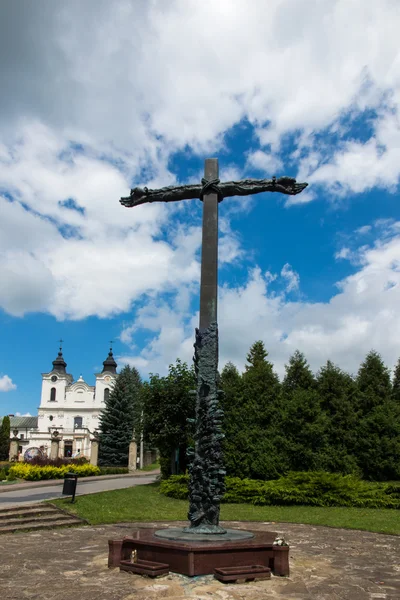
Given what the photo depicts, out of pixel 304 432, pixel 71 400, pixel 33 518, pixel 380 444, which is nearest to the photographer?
pixel 33 518

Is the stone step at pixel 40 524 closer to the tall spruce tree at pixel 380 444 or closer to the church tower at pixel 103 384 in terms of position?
the tall spruce tree at pixel 380 444

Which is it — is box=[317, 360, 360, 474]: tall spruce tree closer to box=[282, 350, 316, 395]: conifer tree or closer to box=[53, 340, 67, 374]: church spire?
box=[282, 350, 316, 395]: conifer tree

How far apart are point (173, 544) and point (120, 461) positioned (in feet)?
124

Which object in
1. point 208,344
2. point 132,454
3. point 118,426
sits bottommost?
point 132,454

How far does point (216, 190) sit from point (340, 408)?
65.7 ft

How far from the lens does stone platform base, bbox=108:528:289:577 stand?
251 inches

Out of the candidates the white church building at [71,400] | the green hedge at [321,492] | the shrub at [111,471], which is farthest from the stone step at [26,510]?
the white church building at [71,400]

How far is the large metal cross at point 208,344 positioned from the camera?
750cm

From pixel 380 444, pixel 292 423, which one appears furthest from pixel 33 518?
pixel 380 444

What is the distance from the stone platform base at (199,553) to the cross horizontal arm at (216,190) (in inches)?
222

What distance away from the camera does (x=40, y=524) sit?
39.8ft

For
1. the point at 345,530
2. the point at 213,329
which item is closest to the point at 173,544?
the point at 213,329

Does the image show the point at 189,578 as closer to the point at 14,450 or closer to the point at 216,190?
the point at 216,190

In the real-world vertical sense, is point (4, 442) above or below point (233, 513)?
above
